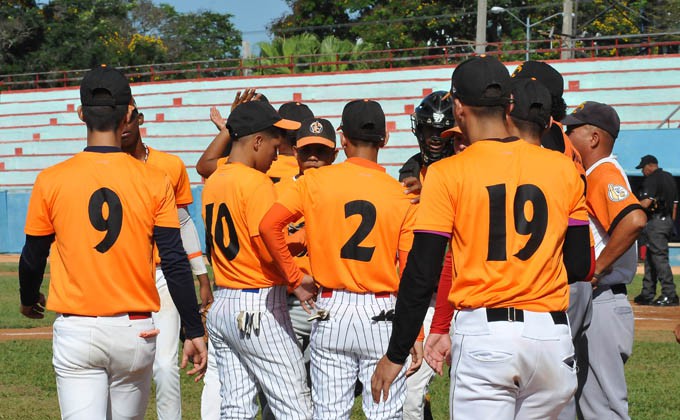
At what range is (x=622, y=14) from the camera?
4991 cm

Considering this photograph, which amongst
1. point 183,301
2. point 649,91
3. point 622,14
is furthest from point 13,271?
point 622,14

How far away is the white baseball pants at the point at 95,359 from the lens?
15.2 feet

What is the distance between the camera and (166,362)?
6.64 metres

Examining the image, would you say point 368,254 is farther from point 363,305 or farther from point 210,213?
point 210,213

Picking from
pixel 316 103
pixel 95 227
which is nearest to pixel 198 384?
pixel 95 227

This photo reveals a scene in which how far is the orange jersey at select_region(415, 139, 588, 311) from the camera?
161 inches

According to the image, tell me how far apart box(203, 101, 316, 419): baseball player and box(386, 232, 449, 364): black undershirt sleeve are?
161 centimetres

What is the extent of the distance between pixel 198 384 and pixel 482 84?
6.23 metres

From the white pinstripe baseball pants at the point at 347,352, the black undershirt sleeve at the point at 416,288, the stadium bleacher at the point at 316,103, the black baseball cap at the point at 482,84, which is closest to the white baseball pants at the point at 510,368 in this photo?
the black undershirt sleeve at the point at 416,288

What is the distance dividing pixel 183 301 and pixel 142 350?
1.06 feet

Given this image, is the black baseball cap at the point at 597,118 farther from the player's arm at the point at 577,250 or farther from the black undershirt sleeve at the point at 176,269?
the black undershirt sleeve at the point at 176,269

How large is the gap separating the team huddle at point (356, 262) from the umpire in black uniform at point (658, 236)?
10.8m

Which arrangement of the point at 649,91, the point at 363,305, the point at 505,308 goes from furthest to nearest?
the point at 649,91, the point at 363,305, the point at 505,308

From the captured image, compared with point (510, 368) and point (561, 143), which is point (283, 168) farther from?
point (510, 368)
